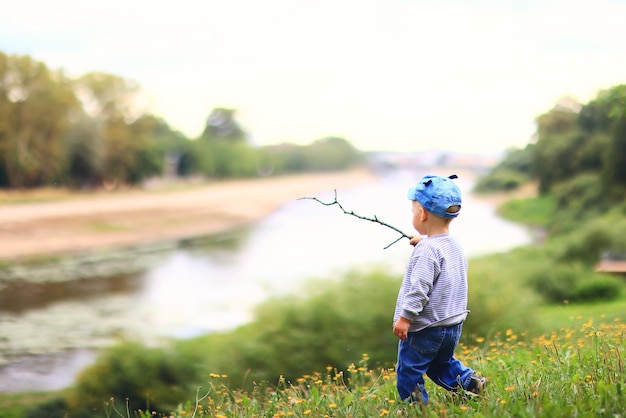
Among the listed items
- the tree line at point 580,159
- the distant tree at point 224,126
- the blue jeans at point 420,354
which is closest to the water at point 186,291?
the blue jeans at point 420,354

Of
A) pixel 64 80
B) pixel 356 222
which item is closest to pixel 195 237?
pixel 356 222

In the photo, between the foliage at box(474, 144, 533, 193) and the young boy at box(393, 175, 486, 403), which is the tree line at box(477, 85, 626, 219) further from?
Answer: the young boy at box(393, 175, 486, 403)

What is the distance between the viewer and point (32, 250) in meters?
26.5

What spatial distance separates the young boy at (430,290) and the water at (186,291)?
0.73m

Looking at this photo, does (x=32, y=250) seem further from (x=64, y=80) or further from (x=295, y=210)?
(x=295, y=210)

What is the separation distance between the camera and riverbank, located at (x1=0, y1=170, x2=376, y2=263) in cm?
2780

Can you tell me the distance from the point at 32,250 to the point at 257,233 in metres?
11.4

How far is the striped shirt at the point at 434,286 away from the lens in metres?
3.38

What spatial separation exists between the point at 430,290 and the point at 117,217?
32.0 m

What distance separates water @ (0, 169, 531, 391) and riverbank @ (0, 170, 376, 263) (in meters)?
3.07

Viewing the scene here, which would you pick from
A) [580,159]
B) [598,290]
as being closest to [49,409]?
[598,290]

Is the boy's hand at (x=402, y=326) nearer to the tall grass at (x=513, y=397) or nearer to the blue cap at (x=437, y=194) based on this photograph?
the tall grass at (x=513, y=397)

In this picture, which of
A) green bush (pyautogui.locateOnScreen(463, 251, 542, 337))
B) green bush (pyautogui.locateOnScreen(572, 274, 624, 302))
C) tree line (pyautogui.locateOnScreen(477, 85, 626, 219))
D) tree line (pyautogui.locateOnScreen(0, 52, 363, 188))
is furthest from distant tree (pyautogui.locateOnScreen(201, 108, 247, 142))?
green bush (pyautogui.locateOnScreen(463, 251, 542, 337))

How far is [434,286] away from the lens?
3469mm
